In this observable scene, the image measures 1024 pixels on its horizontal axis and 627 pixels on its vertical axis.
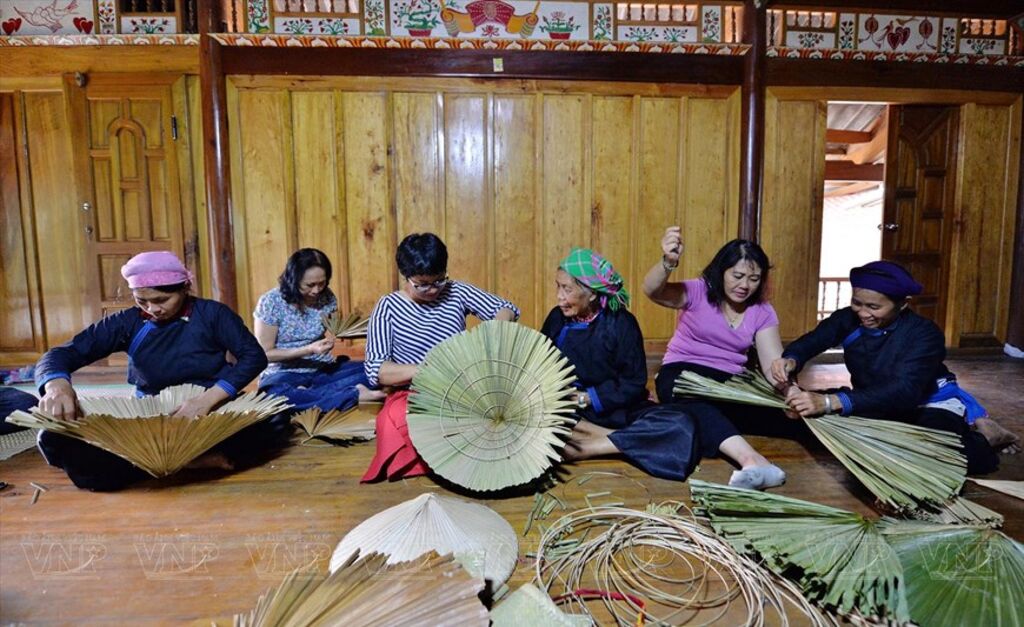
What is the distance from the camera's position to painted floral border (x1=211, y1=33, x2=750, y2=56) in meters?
3.98

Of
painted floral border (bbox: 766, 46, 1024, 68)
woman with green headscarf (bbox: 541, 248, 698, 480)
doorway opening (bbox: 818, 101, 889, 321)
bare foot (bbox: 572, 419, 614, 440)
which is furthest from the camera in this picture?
doorway opening (bbox: 818, 101, 889, 321)

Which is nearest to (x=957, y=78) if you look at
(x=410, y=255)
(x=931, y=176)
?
(x=931, y=176)

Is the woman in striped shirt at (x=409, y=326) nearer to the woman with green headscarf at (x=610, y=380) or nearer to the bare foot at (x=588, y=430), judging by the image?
the woman with green headscarf at (x=610, y=380)

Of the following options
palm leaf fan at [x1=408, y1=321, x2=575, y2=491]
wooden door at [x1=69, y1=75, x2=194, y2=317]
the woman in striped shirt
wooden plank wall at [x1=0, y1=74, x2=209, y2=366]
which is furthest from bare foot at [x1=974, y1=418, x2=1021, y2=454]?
wooden door at [x1=69, y1=75, x2=194, y2=317]

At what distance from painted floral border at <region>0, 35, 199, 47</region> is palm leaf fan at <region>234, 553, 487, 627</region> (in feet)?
13.6

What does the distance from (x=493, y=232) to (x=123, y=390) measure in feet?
9.08

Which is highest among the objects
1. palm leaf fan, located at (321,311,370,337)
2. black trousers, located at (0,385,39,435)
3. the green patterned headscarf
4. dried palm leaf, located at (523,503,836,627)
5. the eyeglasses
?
the green patterned headscarf

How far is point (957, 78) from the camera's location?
4.52 metres

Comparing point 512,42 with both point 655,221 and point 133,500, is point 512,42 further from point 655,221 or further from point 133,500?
point 133,500

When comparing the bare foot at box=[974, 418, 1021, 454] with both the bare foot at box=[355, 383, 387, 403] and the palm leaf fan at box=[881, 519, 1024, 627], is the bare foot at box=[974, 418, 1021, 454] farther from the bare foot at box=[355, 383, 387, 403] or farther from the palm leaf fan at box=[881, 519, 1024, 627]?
the bare foot at box=[355, 383, 387, 403]

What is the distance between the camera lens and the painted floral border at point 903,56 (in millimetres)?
4328

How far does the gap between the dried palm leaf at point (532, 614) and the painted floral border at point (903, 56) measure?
4376 mm

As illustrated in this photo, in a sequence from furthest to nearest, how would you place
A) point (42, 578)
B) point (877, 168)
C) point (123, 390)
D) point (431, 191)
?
point (877, 168) < point (431, 191) < point (123, 390) < point (42, 578)

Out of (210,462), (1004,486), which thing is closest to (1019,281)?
(1004,486)
